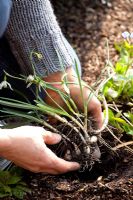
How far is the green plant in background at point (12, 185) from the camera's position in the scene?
57.0 inches

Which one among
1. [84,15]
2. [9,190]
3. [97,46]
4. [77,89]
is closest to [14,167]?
[9,190]

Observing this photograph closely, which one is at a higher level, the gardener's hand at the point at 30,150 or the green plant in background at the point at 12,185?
the gardener's hand at the point at 30,150

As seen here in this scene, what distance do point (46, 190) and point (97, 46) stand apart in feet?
3.06

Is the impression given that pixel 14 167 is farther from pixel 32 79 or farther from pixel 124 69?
pixel 124 69

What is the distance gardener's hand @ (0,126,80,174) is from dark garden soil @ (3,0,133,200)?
93 mm

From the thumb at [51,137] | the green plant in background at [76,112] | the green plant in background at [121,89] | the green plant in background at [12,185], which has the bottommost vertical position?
the green plant in background at [12,185]

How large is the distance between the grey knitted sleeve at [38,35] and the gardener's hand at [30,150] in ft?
0.83

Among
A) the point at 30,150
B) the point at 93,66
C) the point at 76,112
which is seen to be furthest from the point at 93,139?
the point at 93,66

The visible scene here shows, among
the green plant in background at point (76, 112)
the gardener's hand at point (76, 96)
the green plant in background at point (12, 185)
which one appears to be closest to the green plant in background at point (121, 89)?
the green plant in background at point (76, 112)

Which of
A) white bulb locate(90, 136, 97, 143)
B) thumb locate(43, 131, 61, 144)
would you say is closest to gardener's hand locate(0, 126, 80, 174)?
thumb locate(43, 131, 61, 144)

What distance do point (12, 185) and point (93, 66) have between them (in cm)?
80

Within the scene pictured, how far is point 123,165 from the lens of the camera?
5.07 ft

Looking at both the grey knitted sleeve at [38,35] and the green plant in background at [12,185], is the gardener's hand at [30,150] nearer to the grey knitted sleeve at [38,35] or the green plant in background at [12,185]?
the green plant in background at [12,185]

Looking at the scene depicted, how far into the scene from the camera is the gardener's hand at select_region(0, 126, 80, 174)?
1.36 meters
